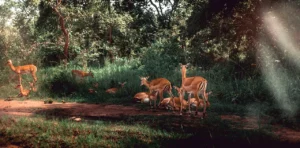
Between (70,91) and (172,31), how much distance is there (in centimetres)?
1460

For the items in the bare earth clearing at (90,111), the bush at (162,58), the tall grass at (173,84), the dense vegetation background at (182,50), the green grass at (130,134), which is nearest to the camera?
the green grass at (130,134)

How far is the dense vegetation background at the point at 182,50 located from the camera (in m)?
11.1

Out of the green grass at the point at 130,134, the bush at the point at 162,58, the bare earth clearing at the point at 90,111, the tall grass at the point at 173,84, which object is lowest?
the bare earth clearing at the point at 90,111

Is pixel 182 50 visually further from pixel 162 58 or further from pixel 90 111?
Answer: pixel 90 111

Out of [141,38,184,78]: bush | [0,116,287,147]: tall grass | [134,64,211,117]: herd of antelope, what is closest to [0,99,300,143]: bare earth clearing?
[134,64,211,117]: herd of antelope

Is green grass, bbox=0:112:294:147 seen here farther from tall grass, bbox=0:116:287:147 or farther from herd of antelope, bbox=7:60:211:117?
herd of antelope, bbox=7:60:211:117

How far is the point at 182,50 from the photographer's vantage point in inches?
747

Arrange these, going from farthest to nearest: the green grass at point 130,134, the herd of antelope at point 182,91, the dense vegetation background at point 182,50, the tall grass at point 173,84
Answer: the dense vegetation background at point 182,50
the tall grass at point 173,84
the herd of antelope at point 182,91
the green grass at point 130,134

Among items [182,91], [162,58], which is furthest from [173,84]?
[182,91]

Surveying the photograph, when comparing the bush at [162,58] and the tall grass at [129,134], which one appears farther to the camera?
the bush at [162,58]

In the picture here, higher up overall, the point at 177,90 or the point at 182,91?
the point at 182,91

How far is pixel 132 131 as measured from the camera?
232 inches

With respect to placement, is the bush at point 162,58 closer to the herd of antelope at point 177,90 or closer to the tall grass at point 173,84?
the tall grass at point 173,84

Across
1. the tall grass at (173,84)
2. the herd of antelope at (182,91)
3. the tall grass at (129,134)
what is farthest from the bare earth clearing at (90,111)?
the tall grass at (173,84)
